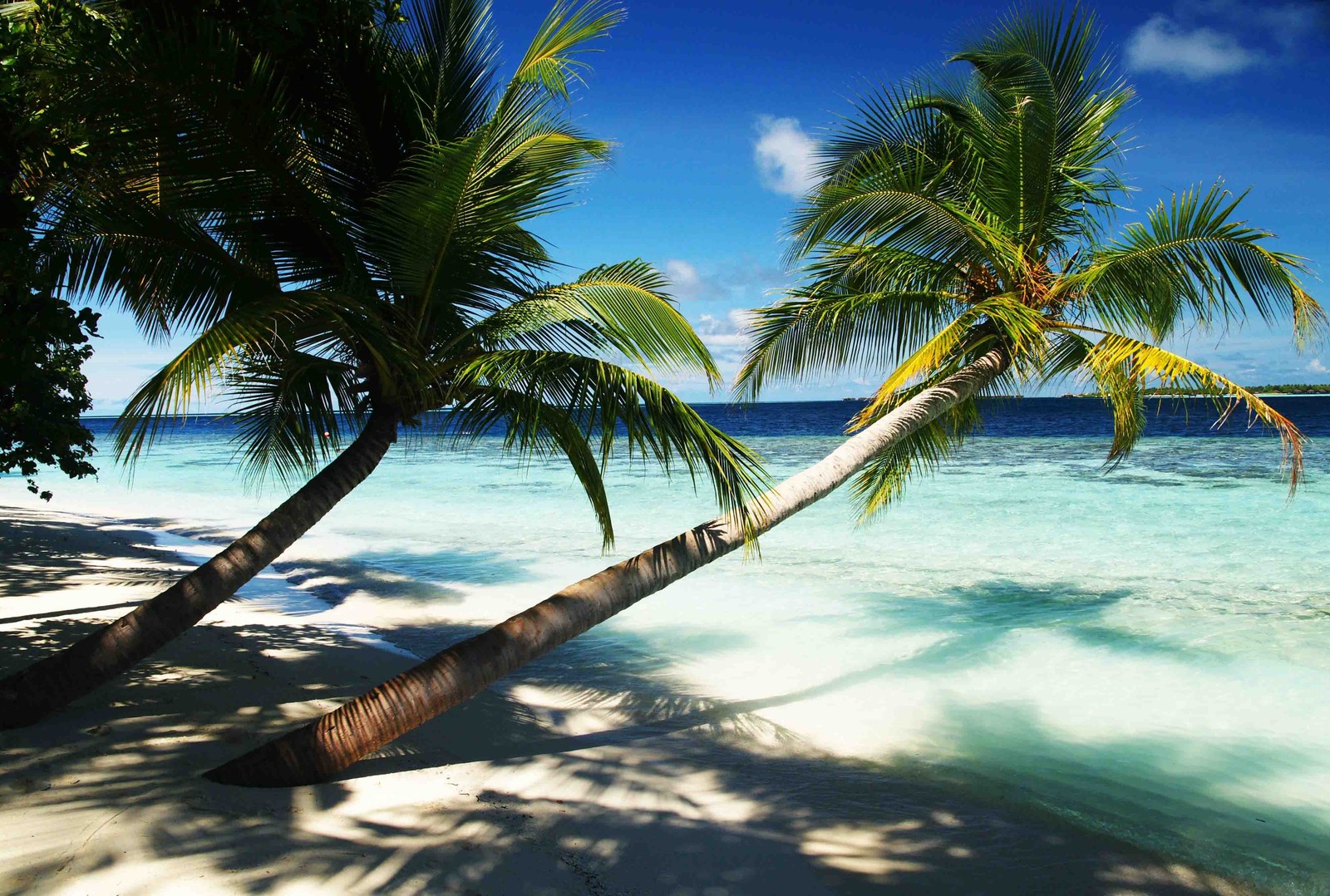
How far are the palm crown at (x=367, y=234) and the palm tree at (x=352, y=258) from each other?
12 mm

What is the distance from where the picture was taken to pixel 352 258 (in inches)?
176

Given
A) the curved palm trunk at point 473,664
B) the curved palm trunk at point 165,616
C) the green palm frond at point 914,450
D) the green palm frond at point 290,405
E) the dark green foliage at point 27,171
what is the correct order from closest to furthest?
the curved palm trunk at point 473,664 → the dark green foliage at point 27,171 → the curved palm trunk at point 165,616 → the green palm frond at point 290,405 → the green palm frond at point 914,450

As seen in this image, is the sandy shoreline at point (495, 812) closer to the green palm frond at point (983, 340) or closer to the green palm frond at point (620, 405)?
the green palm frond at point (620, 405)

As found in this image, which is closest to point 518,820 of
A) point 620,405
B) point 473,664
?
point 473,664

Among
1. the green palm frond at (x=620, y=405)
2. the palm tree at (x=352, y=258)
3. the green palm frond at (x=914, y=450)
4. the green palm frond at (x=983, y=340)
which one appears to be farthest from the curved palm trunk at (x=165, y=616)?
the green palm frond at (x=914, y=450)

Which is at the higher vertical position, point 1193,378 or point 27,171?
point 27,171

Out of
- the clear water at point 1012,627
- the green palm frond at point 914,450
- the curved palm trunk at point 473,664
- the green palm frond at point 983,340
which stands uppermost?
the green palm frond at point 983,340

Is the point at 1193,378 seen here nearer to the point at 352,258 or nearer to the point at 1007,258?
the point at 1007,258

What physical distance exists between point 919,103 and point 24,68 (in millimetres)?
6015

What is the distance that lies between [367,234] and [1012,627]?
276 inches

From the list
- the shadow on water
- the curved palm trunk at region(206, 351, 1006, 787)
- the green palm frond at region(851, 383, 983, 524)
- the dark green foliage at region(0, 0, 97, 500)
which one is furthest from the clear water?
the dark green foliage at region(0, 0, 97, 500)

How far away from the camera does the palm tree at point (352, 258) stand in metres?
3.77

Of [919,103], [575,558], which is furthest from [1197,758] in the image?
[575,558]

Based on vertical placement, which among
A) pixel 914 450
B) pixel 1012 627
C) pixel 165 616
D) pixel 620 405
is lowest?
pixel 1012 627
